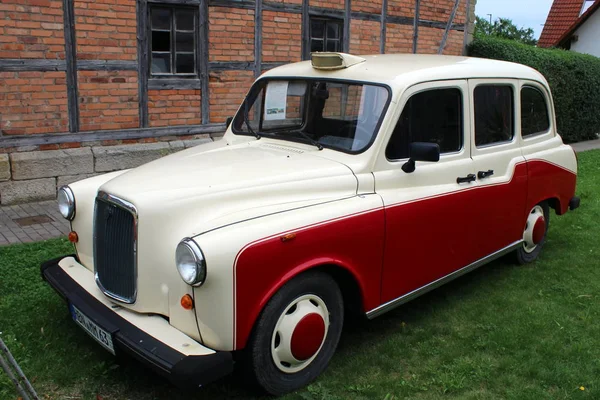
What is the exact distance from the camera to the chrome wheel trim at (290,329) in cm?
325

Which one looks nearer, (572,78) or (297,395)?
(297,395)

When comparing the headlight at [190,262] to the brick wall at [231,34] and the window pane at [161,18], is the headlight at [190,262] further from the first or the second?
the brick wall at [231,34]

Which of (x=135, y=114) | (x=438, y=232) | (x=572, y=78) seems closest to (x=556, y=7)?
(x=572, y=78)

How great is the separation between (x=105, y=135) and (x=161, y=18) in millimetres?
1905

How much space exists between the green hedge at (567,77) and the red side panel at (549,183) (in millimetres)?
8233

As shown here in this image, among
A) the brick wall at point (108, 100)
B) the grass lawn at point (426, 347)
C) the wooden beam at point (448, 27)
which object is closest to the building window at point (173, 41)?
the brick wall at point (108, 100)

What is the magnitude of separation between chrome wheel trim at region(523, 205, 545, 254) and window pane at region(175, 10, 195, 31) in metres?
→ 5.69

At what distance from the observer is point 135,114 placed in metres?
8.37

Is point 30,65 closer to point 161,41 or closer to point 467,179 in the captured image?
point 161,41

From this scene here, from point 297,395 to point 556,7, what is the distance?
93.0 feet

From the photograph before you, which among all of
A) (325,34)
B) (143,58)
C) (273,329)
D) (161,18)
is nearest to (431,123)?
(273,329)

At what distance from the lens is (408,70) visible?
419cm

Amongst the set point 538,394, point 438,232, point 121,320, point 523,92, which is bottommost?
point 538,394

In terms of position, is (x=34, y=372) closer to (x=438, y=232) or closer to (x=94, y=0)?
(x=438, y=232)
